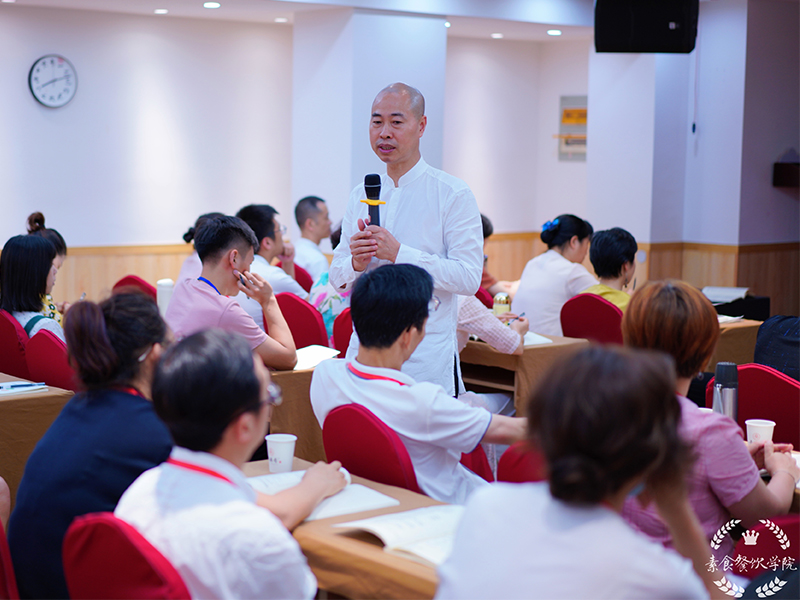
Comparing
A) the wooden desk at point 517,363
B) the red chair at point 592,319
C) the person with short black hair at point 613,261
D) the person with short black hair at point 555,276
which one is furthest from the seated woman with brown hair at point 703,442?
the person with short black hair at point 555,276

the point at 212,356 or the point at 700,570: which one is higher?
the point at 212,356

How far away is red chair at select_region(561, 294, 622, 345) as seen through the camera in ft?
14.8

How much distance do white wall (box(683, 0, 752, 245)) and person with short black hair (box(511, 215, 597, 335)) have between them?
12.4 feet

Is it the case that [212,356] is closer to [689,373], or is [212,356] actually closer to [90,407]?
[90,407]

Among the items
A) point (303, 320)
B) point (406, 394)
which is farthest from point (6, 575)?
point (303, 320)

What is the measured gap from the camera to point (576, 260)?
202 inches

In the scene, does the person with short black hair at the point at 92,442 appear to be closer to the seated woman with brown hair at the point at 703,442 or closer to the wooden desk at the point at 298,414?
the seated woman with brown hair at the point at 703,442

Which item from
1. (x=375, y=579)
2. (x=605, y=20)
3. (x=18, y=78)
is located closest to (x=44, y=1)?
(x=18, y=78)

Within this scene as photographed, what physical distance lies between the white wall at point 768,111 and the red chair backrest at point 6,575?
7.75 m

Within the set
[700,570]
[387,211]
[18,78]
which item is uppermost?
[18,78]

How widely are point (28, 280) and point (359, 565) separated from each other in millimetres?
2712

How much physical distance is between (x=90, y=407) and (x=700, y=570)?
1.22 m

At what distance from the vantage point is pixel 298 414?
3.73 m

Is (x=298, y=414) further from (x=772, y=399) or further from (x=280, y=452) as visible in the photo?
(x=772, y=399)
